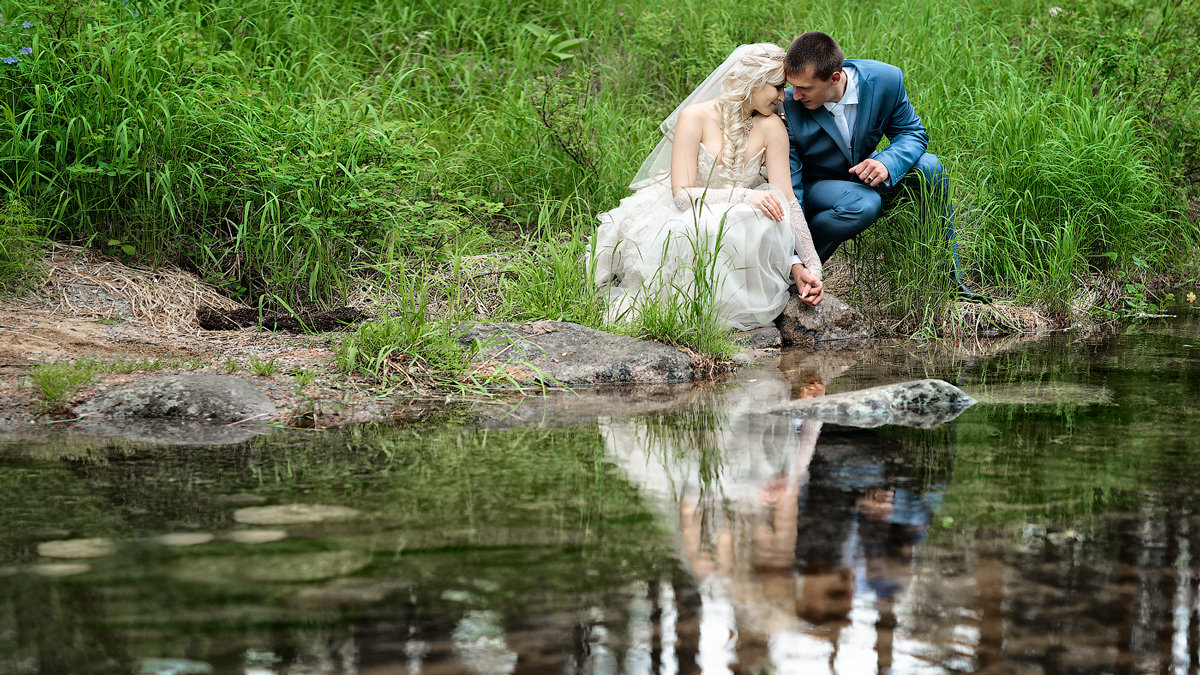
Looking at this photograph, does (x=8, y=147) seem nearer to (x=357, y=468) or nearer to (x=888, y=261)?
(x=357, y=468)

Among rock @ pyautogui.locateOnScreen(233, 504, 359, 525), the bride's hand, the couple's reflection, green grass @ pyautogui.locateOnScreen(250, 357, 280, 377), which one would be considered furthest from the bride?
rock @ pyautogui.locateOnScreen(233, 504, 359, 525)

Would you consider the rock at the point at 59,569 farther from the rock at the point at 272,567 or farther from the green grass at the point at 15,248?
the green grass at the point at 15,248

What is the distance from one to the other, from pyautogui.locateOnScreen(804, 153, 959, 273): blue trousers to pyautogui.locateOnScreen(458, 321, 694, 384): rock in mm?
1447

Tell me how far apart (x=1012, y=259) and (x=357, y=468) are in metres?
4.76

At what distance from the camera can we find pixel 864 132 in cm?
573

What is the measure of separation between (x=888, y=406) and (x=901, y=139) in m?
2.31

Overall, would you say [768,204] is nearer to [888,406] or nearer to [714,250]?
[714,250]

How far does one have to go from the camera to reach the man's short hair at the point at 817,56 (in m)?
5.34

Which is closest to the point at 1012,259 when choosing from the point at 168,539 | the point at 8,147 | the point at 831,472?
the point at 831,472

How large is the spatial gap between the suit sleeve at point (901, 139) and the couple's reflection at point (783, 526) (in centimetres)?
218

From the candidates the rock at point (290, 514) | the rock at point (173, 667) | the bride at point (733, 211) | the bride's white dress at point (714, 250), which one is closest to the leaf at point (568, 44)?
the bride at point (733, 211)

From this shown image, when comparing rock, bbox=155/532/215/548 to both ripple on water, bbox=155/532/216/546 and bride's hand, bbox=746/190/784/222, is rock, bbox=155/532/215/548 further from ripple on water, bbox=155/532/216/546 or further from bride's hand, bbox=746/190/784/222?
bride's hand, bbox=746/190/784/222

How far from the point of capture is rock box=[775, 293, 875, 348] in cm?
583

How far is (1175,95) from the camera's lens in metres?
7.89
